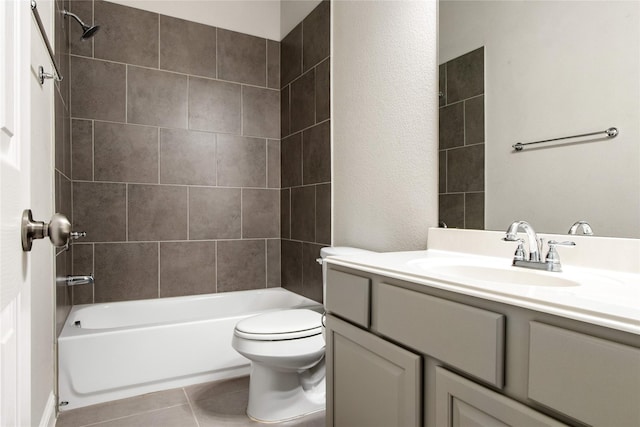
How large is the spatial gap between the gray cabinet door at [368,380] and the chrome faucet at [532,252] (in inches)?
18.0

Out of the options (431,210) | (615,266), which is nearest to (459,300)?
(615,266)

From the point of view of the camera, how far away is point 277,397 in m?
1.87

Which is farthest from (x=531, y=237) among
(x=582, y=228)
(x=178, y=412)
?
(x=178, y=412)

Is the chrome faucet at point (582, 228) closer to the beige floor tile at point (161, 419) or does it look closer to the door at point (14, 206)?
the door at point (14, 206)

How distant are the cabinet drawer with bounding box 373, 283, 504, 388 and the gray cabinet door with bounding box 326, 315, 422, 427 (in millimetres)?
58

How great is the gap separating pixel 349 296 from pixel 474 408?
513 millimetres

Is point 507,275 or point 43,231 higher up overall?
point 43,231

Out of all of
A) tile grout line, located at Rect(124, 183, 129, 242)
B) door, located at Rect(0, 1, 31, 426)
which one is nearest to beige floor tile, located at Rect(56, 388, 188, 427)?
tile grout line, located at Rect(124, 183, 129, 242)

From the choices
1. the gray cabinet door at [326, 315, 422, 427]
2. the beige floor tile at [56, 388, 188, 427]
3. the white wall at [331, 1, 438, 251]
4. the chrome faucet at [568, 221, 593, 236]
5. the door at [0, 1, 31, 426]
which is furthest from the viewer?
the beige floor tile at [56, 388, 188, 427]

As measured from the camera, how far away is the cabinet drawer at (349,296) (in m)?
1.20

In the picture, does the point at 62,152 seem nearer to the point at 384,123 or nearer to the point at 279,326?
the point at 279,326

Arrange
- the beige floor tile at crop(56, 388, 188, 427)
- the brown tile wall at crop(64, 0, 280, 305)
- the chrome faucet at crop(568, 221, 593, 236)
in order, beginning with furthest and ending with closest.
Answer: the brown tile wall at crop(64, 0, 280, 305), the beige floor tile at crop(56, 388, 188, 427), the chrome faucet at crop(568, 221, 593, 236)

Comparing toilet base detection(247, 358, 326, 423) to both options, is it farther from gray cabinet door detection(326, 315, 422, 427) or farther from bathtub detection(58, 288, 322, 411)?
gray cabinet door detection(326, 315, 422, 427)

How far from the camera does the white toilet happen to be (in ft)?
5.79
